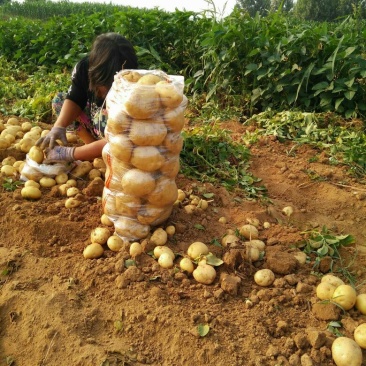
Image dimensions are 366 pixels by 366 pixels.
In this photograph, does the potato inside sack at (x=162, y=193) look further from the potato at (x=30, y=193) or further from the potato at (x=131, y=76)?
the potato at (x=30, y=193)

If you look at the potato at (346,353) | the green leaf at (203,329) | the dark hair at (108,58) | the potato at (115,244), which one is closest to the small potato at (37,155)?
the dark hair at (108,58)

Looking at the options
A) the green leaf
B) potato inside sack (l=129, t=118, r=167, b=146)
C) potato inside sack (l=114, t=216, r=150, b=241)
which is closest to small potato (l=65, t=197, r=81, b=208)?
potato inside sack (l=114, t=216, r=150, b=241)

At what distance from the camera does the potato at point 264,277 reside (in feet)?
7.82

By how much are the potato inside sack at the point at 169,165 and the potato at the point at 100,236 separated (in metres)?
0.56

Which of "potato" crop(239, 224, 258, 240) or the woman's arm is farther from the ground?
the woman's arm

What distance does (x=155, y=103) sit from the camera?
2346 millimetres

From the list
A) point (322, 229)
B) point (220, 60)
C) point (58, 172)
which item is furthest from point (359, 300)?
point (220, 60)

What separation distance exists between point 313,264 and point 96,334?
142cm

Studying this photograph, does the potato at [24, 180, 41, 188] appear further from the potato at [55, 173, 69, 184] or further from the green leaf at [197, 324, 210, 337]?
the green leaf at [197, 324, 210, 337]

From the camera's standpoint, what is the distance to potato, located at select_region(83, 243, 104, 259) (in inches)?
99.3

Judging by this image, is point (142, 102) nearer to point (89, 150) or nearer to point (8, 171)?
point (89, 150)

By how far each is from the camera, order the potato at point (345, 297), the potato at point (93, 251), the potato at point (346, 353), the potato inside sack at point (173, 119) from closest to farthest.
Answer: the potato at point (346, 353) < the potato at point (345, 297) < the potato inside sack at point (173, 119) < the potato at point (93, 251)

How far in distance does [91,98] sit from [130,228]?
1579mm

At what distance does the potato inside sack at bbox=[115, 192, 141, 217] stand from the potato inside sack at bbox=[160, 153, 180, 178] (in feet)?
0.80
